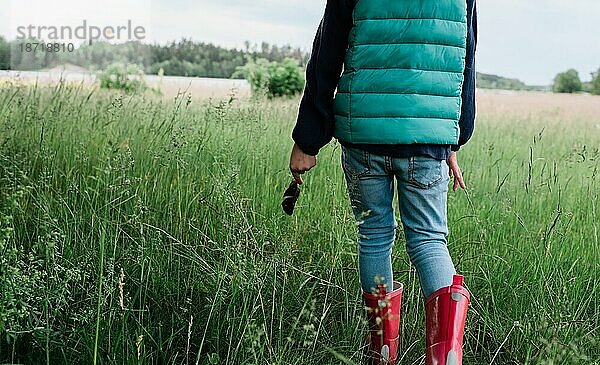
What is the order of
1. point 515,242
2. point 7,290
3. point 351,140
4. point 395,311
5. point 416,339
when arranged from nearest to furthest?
point 7,290 < point 351,140 < point 395,311 < point 416,339 < point 515,242

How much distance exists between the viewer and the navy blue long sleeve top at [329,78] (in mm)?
1956

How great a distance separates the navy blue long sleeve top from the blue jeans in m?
0.06

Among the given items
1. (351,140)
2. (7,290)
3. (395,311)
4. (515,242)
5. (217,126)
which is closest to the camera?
(7,290)

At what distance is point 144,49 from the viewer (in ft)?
34.7

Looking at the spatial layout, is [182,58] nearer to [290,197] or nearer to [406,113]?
[290,197]

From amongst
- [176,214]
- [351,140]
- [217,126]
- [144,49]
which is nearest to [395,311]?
[351,140]

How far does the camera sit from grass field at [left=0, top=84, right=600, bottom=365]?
1985 millimetres

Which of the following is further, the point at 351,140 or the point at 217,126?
the point at 217,126

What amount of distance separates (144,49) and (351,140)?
909cm

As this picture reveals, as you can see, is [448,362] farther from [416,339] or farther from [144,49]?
[144,49]

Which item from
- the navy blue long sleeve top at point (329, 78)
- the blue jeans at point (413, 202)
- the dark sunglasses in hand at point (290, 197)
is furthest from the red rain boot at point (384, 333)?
the navy blue long sleeve top at point (329, 78)

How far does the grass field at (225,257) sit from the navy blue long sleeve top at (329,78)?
0.86 ft

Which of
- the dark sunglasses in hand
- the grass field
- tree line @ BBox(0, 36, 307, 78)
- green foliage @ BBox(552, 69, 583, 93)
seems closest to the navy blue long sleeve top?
the dark sunglasses in hand

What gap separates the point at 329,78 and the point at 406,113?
0.26 meters
